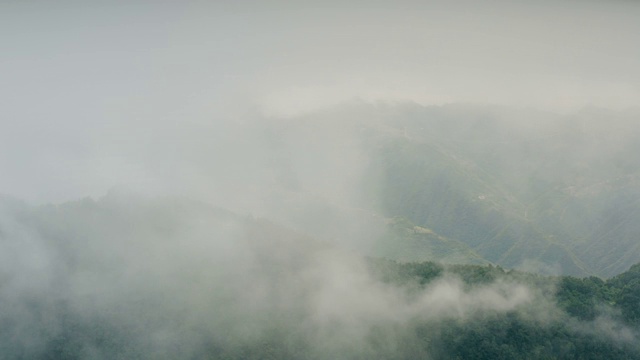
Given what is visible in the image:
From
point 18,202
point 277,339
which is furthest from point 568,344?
point 18,202

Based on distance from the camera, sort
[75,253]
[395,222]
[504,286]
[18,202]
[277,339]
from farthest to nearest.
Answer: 1. [395,222]
2. [18,202]
3. [75,253]
4. [504,286]
5. [277,339]

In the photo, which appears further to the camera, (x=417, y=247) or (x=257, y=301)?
(x=417, y=247)


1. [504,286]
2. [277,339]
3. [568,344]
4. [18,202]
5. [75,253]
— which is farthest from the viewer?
[18,202]

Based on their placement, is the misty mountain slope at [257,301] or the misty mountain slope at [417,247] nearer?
the misty mountain slope at [257,301]

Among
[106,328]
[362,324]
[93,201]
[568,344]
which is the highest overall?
[93,201]

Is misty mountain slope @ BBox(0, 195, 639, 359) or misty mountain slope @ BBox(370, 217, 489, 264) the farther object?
misty mountain slope @ BBox(370, 217, 489, 264)

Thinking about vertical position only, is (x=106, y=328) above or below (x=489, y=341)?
above

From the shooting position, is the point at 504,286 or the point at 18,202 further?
the point at 18,202

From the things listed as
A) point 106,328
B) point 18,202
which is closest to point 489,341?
point 106,328

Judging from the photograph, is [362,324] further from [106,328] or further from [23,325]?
[23,325]

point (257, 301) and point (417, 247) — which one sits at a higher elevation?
point (257, 301)
